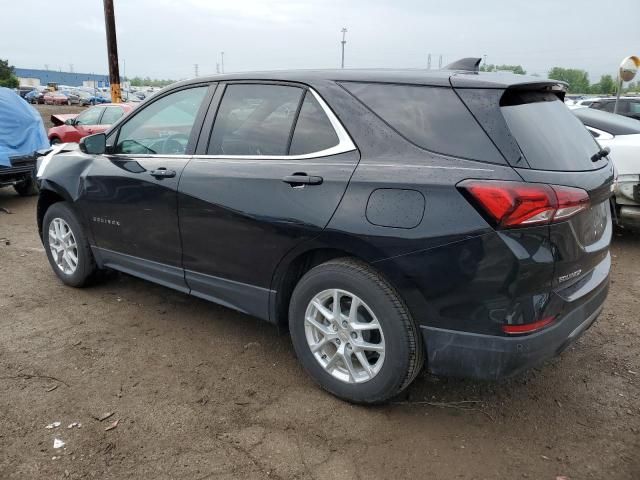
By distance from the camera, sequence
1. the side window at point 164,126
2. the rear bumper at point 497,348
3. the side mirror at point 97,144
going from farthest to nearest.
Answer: the side mirror at point 97,144 → the side window at point 164,126 → the rear bumper at point 497,348

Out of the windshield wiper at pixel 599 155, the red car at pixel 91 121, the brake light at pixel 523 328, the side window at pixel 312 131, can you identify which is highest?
the side window at pixel 312 131

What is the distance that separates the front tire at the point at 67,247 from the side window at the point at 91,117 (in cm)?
851

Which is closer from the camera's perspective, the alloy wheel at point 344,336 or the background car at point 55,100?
the alloy wheel at point 344,336

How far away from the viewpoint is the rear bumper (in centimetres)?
235

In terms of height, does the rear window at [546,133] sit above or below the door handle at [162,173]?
above

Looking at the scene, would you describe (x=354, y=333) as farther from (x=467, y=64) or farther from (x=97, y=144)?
(x=97, y=144)

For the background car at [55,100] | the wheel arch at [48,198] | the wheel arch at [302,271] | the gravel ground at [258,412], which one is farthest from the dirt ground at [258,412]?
the background car at [55,100]

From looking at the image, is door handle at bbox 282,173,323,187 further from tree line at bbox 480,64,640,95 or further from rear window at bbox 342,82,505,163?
tree line at bbox 480,64,640,95

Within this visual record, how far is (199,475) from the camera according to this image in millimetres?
2354

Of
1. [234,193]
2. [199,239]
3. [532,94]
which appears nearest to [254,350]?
[199,239]

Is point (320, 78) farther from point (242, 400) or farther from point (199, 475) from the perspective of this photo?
point (199, 475)

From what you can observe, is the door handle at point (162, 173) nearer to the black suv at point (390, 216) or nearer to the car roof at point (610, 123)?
the black suv at point (390, 216)

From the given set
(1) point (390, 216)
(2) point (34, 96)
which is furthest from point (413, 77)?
(2) point (34, 96)

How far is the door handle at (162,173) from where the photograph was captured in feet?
11.4
